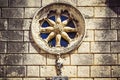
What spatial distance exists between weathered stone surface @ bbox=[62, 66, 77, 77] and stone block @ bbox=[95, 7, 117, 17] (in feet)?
5.16

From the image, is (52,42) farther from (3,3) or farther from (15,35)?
(3,3)

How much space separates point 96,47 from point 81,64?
23.7 inches

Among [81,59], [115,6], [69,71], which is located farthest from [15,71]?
[115,6]

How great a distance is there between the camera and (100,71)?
11.1 m

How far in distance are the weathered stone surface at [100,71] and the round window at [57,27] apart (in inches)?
32.3

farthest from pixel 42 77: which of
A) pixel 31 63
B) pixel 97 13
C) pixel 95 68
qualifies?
pixel 97 13

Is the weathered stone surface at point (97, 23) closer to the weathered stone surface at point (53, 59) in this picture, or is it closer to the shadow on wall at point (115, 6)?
the shadow on wall at point (115, 6)

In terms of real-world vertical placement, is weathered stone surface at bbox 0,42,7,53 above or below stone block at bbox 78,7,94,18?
below

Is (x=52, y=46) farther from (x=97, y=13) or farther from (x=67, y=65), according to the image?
(x=97, y=13)

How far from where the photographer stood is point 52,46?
11375mm

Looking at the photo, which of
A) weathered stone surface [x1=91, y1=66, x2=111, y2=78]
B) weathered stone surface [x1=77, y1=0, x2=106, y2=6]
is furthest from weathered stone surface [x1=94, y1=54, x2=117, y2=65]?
weathered stone surface [x1=77, y1=0, x2=106, y2=6]

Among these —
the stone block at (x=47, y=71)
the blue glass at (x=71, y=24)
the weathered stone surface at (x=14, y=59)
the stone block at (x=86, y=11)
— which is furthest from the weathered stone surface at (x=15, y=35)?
the stone block at (x=86, y=11)

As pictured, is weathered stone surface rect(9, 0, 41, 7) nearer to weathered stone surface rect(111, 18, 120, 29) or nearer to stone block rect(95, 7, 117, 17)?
stone block rect(95, 7, 117, 17)

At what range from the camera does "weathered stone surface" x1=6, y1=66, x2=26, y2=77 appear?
36.6 feet
